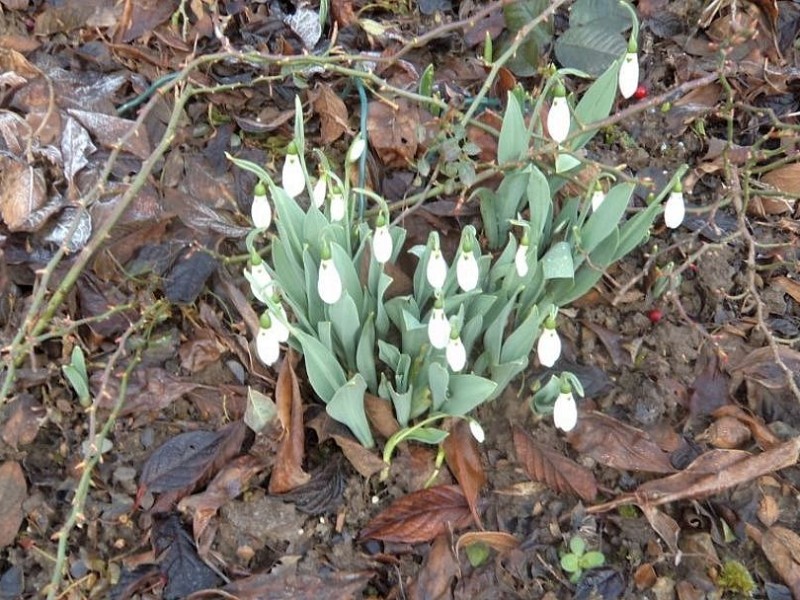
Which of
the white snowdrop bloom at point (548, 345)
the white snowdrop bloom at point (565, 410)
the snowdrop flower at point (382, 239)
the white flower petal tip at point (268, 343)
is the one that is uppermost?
the snowdrop flower at point (382, 239)

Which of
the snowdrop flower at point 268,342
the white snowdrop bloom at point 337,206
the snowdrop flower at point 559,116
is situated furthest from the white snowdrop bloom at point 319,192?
the snowdrop flower at point 559,116

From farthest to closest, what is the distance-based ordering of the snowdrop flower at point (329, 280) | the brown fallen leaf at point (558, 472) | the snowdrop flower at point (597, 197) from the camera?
1. the brown fallen leaf at point (558, 472)
2. the snowdrop flower at point (597, 197)
3. the snowdrop flower at point (329, 280)

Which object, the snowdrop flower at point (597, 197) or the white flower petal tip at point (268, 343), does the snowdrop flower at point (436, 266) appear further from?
the snowdrop flower at point (597, 197)

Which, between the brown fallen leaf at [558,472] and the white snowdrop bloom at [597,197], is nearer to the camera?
the white snowdrop bloom at [597,197]

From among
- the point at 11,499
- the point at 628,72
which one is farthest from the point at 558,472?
the point at 11,499

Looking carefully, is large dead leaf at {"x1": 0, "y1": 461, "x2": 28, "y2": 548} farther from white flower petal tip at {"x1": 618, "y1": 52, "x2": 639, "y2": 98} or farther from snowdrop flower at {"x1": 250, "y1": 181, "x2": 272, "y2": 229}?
white flower petal tip at {"x1": 618, "y1": 52, "x2": 639, "y2": 98}

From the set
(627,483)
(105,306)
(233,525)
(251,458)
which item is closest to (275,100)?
(105,306)

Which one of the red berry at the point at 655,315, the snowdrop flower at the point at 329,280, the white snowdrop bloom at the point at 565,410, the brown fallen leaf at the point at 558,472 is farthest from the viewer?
the red berry at the point at 655,315

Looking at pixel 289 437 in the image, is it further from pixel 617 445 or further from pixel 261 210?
pixel 617 445

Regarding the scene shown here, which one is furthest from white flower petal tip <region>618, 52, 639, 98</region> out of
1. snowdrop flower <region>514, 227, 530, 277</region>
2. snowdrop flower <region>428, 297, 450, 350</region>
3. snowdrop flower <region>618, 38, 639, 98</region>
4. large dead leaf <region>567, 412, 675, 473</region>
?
large dead leaf <region>567, 412, 675, 473</region>
